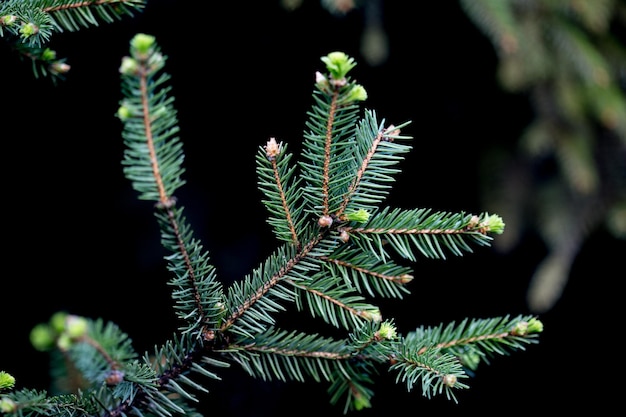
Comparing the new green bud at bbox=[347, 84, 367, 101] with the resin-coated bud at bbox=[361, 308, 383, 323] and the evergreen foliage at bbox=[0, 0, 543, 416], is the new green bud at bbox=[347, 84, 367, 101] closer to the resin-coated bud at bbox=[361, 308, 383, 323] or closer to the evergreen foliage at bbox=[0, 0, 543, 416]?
the evergreen foliage at bbox=[0, 0, 543, 416]

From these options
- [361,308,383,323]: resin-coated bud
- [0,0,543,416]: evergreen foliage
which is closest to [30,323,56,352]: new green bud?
[0,0,543,416]: evergreen foliage

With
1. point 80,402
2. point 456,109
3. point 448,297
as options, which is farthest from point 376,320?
point 448,297

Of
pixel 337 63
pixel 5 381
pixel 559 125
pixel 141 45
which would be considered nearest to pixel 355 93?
Result: pixel 337 63

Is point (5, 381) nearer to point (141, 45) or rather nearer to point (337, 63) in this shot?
point (141, 45)

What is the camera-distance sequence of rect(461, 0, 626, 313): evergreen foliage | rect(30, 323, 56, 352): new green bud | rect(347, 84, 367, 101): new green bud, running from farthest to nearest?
rect(461, 0, 626, 313): evergreen foliage < rect(347, 84, 367, 101): new green bud < rect(30, 323, 56, 352): new green bud

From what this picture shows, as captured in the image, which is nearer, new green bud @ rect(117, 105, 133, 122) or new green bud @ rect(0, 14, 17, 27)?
new green bud @ rect(117, 105, 133, 122)

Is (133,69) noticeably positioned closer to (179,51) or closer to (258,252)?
(179,51)

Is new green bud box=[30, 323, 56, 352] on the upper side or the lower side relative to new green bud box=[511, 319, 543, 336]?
lower

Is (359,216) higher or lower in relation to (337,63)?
lower

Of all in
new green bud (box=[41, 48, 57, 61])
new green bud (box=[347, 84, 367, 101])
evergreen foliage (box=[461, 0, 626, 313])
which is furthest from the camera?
evergreen foliage (box=[461, 0, 626, 313])
